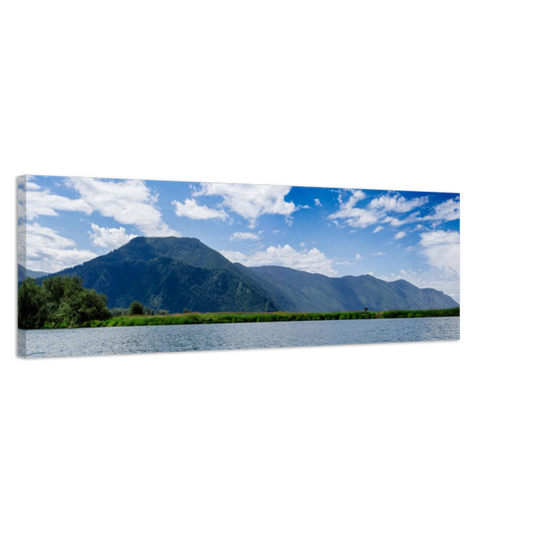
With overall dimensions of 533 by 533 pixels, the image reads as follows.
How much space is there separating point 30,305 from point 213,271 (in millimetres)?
1900

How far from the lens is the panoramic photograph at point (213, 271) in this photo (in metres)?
3.79

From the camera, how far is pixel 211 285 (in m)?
4.92

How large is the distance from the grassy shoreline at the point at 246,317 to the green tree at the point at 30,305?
1.82ft

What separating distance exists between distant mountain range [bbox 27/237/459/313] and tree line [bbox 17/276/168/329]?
2.6 inches

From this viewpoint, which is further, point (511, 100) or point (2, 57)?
point (511, 100)

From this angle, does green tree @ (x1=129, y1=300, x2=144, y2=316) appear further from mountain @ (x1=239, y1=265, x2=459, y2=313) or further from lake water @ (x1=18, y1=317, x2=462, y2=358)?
mountain @ (x1=239, y1=265, x2=459, y2=313)

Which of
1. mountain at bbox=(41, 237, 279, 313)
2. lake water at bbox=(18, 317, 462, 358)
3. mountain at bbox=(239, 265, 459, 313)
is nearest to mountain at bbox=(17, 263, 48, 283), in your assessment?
lake water at bbox=(18, 317, 462, 358)

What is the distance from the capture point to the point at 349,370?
3.98 meters

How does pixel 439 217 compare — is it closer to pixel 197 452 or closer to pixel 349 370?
pixel 349 370

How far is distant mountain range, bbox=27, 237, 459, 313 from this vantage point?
14.6ft

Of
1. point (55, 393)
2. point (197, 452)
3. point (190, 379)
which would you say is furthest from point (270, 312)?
point (55, 393)

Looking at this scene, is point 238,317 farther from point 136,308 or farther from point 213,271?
point 136,308

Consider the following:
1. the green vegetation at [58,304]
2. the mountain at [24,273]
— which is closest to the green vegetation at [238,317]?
the green vegetation at [58,304]

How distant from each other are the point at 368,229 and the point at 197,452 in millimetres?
3705
